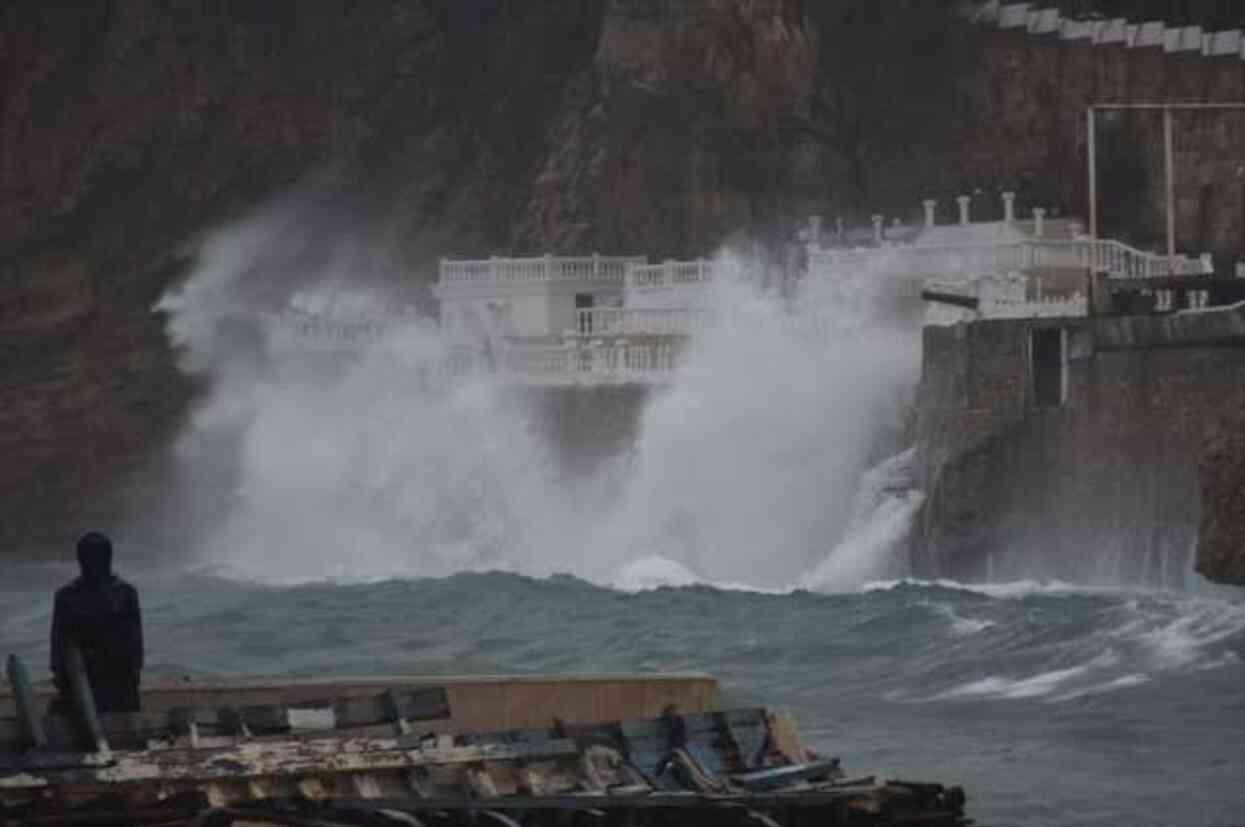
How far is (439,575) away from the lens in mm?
66375

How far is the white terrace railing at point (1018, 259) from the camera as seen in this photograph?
2564 inches

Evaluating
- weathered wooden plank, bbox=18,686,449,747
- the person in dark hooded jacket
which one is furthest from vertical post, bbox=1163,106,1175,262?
the person in dark hooded jacket

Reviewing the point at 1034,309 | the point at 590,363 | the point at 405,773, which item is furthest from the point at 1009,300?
the point at 405,773

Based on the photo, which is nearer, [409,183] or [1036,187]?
[1036,187]

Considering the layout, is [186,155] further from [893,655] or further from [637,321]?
[893,655]

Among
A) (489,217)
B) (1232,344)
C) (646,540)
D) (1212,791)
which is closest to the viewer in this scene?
(1212,791)

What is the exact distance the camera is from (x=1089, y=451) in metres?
55.1

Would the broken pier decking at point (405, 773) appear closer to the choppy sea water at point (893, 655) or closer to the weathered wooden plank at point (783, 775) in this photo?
the weathered wooden plank at point (783, 775)

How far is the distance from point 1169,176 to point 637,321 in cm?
801

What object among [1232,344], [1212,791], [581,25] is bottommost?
[1212,791]

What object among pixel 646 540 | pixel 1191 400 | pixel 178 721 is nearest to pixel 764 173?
pixel 646 540

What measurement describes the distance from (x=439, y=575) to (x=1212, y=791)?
32240mm

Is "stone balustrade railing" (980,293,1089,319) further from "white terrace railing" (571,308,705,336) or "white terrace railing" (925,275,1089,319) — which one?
"white terrace railing" (571,308,705,336)

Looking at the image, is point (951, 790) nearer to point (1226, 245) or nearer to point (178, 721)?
point (178, 721)
